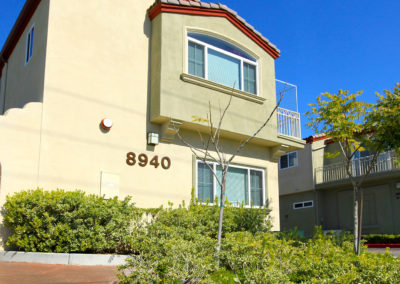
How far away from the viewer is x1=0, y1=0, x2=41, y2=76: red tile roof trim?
12.7 meters

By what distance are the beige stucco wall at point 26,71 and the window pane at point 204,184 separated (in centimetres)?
504

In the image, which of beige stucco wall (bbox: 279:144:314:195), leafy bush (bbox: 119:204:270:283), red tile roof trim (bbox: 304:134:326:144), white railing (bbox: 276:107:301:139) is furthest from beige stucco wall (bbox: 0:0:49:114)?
beige stucco wall (bbox: 279:144:314:195)

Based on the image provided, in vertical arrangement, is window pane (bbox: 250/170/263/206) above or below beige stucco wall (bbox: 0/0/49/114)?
below

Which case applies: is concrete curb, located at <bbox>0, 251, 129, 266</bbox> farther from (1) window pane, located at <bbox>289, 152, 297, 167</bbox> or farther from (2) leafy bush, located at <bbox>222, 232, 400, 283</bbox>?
(1) window pane, located at <bbox>289, 152, 297, 167</bbox>

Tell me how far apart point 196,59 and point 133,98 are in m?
2.42

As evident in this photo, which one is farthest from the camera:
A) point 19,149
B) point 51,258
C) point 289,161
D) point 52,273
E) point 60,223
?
point 289,161

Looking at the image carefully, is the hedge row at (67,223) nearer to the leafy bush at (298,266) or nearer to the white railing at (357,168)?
the leafy bush at (298,266)

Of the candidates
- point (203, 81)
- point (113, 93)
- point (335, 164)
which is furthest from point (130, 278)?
point (335, 164)

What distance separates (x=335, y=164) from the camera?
25922 millimetres

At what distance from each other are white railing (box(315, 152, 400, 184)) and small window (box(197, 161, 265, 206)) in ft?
35.9

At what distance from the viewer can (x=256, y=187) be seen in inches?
566

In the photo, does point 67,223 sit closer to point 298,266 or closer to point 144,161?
point 144,161

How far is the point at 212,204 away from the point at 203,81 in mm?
3700

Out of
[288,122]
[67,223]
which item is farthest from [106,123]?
[288,122]
